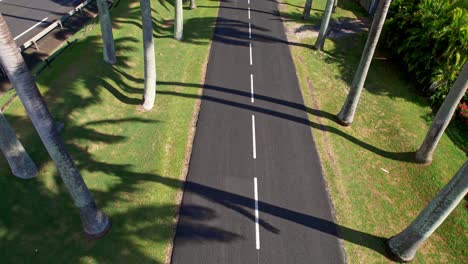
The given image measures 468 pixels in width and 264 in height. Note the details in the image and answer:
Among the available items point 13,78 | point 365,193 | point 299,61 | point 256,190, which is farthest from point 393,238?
point 299,61

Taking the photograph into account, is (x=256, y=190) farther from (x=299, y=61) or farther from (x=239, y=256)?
(x=299, y=61)

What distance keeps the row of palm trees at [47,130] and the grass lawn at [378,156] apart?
9549mm

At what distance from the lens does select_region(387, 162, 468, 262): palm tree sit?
919 centimetres

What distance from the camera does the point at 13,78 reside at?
7.33m

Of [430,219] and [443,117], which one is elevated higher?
[443,117]

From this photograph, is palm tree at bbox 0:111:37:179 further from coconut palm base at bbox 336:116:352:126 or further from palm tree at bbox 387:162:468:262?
coconut palm base at bbox 336:116:352:126

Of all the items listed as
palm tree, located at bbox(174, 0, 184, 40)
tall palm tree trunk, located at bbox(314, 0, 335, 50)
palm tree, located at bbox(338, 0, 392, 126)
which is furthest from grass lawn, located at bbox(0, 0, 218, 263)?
tall palm tree trunk, located at bbox(314, 0, 335, 50)

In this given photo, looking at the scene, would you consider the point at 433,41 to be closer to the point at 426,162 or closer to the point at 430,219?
the point at 426,162

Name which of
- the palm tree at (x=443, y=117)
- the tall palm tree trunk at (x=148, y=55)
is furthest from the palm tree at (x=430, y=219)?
the tall palm tree trunk at (x=148, y=55)

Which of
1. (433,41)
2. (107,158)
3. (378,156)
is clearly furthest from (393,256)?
(433,41)

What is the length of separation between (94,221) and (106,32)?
41.5 ft

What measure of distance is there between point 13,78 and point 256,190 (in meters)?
9.49

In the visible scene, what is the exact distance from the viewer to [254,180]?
13.6 meters

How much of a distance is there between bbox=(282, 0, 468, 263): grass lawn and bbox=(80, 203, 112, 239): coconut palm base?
9208 millimetres
